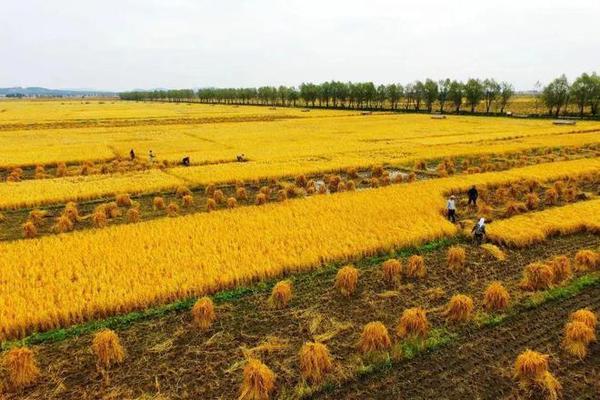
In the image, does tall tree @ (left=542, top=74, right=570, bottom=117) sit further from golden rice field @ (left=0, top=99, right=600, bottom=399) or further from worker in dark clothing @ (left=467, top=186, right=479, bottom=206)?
worker in dark clothing @ (left=467, top=186, right=479, bottom=206)

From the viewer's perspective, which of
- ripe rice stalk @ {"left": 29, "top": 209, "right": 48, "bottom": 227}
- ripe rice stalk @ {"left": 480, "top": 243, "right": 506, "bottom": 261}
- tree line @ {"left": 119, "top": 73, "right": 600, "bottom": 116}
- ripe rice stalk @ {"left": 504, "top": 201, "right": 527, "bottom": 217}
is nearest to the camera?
ripe rice stalk @ {"left": 480, "top": 243, "right": 506, "bottom": 261}

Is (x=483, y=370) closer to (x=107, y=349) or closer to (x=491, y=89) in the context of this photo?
(x=107, y=349)

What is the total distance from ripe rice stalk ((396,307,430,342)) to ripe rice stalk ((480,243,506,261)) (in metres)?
6.00

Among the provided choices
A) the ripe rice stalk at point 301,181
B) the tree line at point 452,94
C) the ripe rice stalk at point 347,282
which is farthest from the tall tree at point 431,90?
the ripe rice stalk at point 347,282

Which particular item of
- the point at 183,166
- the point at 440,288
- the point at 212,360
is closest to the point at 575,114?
the point at 183,166

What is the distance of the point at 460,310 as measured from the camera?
37.8ft

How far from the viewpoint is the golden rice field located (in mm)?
9906

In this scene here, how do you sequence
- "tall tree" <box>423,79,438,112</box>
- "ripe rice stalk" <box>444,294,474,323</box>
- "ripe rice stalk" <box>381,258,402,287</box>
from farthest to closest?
"tall tree" <box>423,79,438,112</box> → "ripe rice stalk" <box>381,258,402,287</box> → "ripe rice stalk" <box>444,294,474,323</box>

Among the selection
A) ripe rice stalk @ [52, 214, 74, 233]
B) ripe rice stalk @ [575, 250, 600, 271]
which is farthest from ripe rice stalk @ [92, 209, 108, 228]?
ripe rice stalk @ [575, 250, 600, 271]

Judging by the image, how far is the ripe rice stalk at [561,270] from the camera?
13648 millimetres

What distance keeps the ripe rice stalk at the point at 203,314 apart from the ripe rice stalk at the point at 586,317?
8.84 m

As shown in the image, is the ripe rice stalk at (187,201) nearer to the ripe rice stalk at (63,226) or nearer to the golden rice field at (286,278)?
the golden rice field at (286,278)

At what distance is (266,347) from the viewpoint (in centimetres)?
1069

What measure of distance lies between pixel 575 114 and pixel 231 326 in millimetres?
93172
